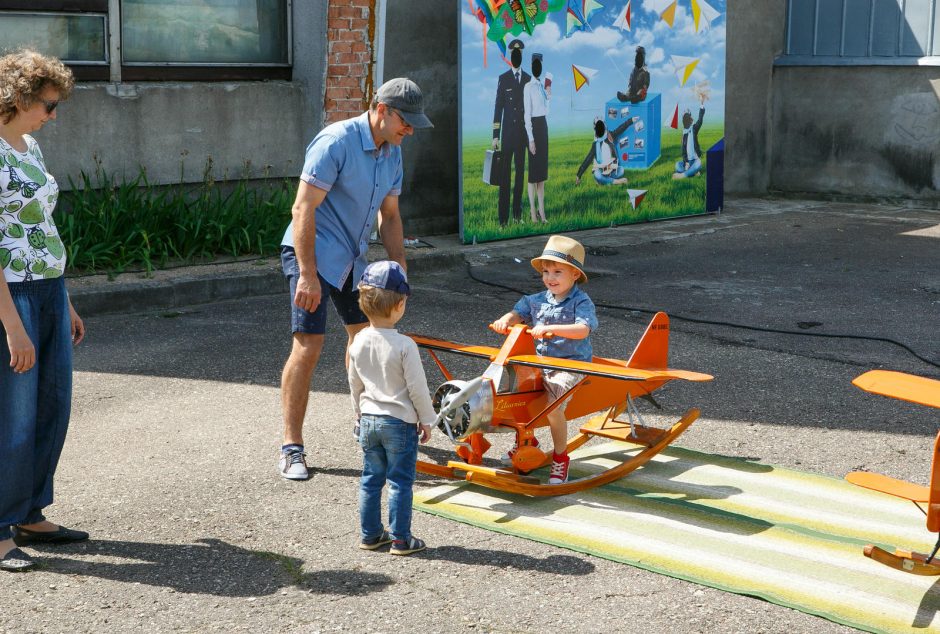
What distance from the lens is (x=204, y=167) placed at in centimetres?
1141

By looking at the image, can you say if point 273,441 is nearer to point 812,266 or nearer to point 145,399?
point 145,399

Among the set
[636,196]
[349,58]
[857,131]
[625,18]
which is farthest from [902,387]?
[857,131]

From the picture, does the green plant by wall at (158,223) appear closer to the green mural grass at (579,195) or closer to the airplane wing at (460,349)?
the green mural grass at (579,195)

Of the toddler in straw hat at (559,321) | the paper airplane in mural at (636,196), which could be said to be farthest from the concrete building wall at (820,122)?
the toddler in straw hat at (559,321)

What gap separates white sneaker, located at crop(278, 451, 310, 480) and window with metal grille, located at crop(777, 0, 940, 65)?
41.4 feet

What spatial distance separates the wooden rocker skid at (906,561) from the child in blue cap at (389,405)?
5.64ft

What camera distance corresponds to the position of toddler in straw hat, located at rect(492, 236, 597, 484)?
550cm

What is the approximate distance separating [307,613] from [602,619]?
1.03 meters

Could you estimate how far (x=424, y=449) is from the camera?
6227 mm

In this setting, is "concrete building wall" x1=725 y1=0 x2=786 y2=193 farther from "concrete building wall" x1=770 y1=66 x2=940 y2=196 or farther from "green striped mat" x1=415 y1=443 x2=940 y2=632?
"green striped mat" x1=415 y1=443 x2=940 y2=632

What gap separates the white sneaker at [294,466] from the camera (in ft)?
18.4

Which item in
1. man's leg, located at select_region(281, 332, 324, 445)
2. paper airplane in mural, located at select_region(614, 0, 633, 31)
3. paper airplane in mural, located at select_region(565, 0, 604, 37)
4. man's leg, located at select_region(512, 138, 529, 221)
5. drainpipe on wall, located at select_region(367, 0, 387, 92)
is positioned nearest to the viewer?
man's leg, located at select_region(281, 332, 324, 445)

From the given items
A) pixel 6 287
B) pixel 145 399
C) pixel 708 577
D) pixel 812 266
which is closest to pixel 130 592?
pixel 6 287

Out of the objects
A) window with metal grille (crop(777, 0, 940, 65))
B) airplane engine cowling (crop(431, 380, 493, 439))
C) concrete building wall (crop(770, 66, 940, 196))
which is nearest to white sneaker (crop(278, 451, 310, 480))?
airplane engine cowling (crop(431, 380, 493, 439))
